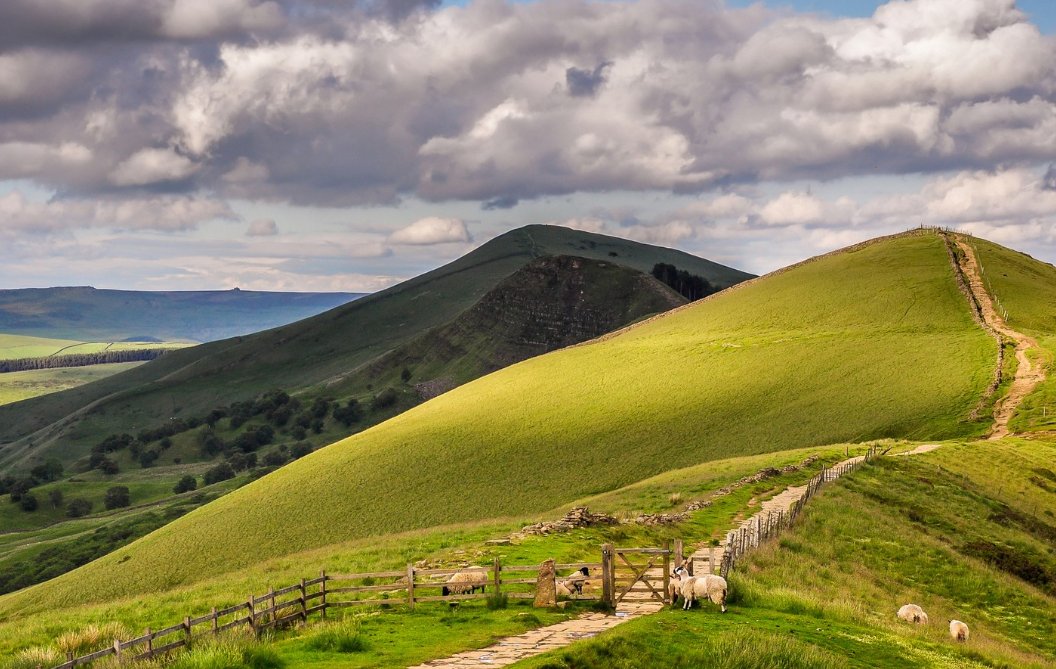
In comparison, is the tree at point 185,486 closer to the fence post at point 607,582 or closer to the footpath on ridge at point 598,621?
the footpath on ridge at point 598,621

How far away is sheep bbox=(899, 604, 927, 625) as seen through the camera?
3116 centimetres

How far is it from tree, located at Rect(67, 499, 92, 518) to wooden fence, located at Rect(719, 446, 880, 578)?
160203 mm

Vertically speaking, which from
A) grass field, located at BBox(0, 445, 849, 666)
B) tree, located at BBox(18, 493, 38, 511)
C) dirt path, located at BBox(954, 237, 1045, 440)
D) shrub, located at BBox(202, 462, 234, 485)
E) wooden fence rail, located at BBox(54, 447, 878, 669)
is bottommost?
tree, located at BBox(18, 493, 38, 511)

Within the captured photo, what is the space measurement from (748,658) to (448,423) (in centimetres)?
8415

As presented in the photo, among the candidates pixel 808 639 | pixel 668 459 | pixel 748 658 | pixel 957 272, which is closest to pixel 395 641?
pixel 748 658

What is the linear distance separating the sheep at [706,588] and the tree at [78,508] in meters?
173

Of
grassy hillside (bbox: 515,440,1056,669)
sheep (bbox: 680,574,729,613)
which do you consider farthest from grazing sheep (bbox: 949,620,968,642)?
sheep (bbox: 680,574,729,613)

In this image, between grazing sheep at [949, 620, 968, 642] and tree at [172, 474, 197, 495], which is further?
tree at [172, 474, 197, 495]

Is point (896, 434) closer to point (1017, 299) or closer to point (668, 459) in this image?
point (668, 459)

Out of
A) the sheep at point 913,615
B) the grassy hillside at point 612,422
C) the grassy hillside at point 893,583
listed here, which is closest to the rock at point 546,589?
the grassy hillside at point 893,583

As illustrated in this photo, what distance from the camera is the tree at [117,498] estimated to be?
178 metres

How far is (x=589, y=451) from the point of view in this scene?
88.4 m

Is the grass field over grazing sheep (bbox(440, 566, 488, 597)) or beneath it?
beneath

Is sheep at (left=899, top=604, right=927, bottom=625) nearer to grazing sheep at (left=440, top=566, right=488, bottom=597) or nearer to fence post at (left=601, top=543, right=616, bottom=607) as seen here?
fence post at (left=601, top=543, right=616, bottom=607)
